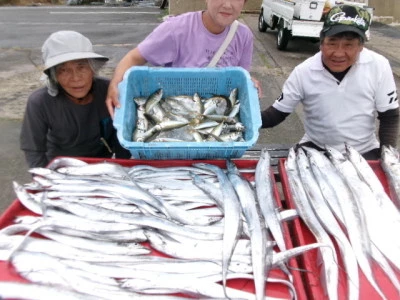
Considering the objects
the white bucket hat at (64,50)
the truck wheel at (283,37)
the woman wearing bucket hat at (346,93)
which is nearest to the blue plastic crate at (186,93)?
the white bucket hat at (64,50)

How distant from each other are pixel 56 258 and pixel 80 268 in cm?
13

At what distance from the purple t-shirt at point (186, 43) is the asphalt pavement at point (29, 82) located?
6.50 feet

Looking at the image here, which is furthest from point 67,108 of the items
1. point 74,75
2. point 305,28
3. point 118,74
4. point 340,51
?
point 305,28

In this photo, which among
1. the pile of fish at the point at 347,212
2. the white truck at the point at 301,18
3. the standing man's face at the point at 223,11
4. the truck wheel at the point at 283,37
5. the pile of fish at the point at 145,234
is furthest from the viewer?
the truck wheel at the point at 283,37

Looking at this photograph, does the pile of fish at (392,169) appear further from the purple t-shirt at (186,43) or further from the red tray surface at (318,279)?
the purple t-shirt at (186,43)

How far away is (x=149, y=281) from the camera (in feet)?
4.81

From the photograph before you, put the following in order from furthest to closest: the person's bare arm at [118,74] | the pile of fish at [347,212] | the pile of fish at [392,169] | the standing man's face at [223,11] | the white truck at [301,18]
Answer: the white truck at [301,18] → the standing man's face at [223,11] → the person's bare arm at [118,74] → the pile of fish at [392,169] → the pile of fish at [347,212]

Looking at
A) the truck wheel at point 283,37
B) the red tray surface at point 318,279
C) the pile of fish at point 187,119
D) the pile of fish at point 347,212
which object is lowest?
the truck wheel at point 283,37

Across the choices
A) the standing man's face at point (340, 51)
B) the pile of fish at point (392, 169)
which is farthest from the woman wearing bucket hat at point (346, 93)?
the pile of fish at point (392, 169)

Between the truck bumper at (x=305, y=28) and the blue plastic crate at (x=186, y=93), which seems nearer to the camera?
the blue plastic crate at (x=186, y=93)

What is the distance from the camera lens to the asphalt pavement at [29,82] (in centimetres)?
416

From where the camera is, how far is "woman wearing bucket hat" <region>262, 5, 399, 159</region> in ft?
8.39

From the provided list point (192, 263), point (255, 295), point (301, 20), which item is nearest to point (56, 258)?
point (192, 263)

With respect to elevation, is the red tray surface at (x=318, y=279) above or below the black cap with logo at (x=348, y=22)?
below
